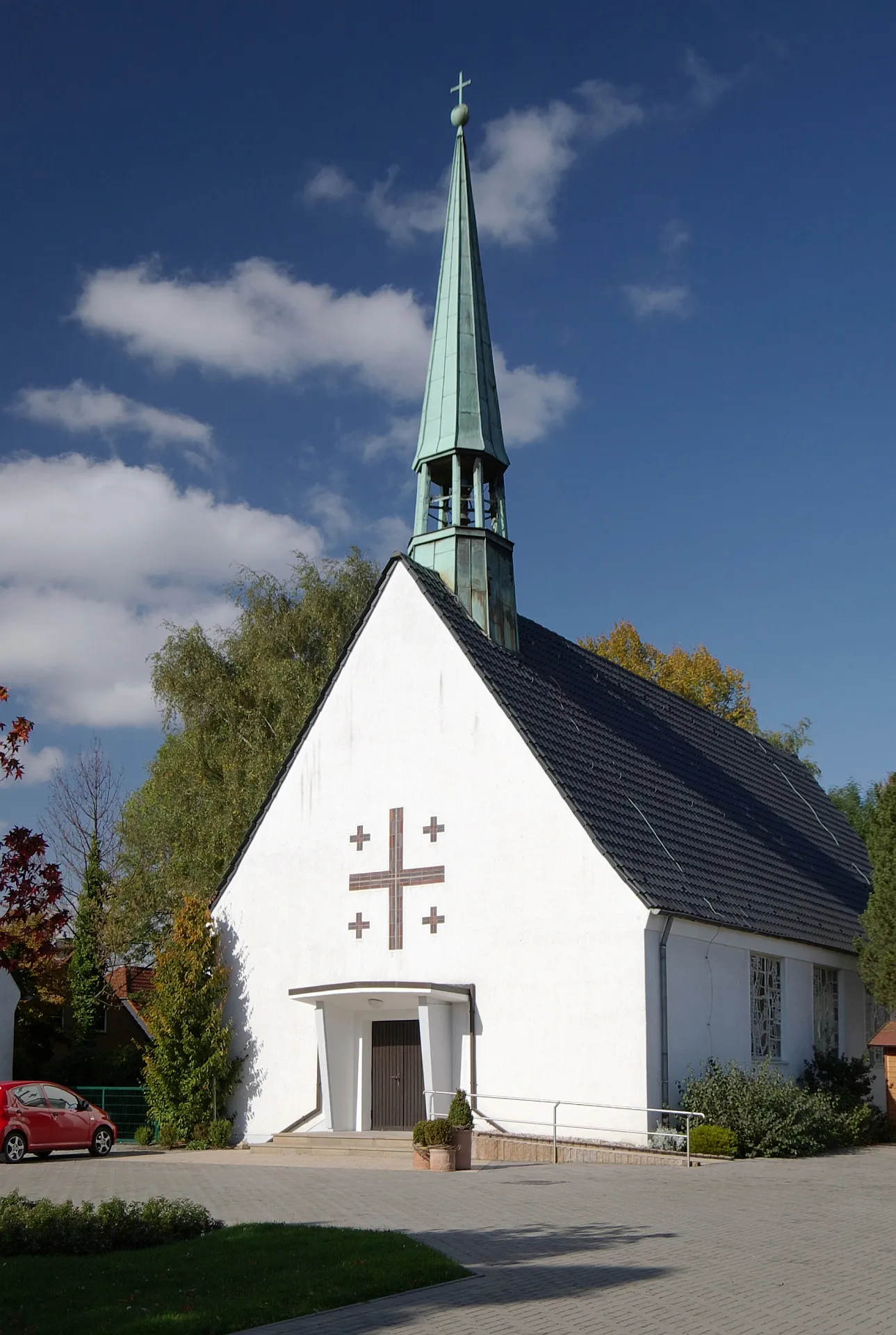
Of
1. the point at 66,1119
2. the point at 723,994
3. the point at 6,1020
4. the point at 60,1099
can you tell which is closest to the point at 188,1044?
the point at 60,1099

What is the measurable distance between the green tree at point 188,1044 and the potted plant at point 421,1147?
712 centimetres

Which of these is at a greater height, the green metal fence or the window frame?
the window frame

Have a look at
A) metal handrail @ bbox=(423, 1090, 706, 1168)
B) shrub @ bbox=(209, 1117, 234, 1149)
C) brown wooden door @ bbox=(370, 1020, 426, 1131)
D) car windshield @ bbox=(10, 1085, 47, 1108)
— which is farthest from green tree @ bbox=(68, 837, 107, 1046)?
metal handrail @ bbox=(423, 1090, 706, 1168)

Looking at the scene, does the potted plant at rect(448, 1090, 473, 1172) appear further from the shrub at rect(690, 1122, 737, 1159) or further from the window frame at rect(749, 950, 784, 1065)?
the window frame at rect(749, 950, 784, 1065)

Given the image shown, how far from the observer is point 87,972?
36844 millimetres

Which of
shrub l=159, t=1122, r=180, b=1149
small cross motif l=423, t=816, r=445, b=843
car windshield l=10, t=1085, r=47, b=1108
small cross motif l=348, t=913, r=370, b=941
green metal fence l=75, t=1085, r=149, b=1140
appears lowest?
green metal fence l=75, t=1085, r=149, b=1140

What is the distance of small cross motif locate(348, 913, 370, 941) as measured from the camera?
2394cm

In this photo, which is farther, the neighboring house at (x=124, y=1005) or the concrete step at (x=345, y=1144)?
the neighboring house at (x=124, y=1005)

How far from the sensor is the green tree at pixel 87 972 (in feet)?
119

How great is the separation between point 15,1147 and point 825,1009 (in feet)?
50.6

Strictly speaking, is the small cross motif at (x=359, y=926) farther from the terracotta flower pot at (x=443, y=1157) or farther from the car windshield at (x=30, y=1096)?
the terracotta flower pot at (x=443, y=1157)

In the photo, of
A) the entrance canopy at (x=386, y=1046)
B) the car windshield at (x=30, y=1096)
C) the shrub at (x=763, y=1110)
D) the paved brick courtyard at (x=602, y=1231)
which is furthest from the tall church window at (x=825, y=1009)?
the car windshield at (x=30, y=1096)

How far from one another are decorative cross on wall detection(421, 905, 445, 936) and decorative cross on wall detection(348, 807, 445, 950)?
0.49 m

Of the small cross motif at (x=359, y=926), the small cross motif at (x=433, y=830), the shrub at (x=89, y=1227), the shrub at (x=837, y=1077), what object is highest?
→ the small cross motif at (x=433, y=830)
